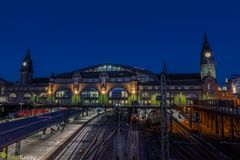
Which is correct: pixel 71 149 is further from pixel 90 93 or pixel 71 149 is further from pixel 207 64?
pixel 207 64

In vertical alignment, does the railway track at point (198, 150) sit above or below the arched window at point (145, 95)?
below

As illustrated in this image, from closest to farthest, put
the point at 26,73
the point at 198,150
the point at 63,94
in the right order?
the point at 198,150
the point at 63,94
the point at 26,73

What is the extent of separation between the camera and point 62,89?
117 meters

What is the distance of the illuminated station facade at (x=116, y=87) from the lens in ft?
337

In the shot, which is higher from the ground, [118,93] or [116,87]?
[116,87]

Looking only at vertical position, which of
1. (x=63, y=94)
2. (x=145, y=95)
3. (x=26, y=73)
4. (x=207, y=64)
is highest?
(x=207, y=64)

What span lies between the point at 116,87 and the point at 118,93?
3587 mm

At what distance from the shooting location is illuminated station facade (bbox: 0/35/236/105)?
103 metres

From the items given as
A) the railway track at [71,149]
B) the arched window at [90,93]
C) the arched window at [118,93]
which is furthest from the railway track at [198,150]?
the arched window at [90,93]

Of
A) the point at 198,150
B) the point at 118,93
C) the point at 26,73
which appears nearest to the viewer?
the point at 198,150

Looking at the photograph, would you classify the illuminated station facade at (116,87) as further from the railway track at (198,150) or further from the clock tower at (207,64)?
the railway track at (198,150)

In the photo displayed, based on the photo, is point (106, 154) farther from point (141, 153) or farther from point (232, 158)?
point (232, 158)

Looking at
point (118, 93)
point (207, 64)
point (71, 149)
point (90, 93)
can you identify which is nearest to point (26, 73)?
point (90, 93)

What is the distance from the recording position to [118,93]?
10962cm
